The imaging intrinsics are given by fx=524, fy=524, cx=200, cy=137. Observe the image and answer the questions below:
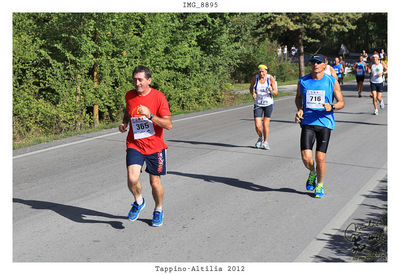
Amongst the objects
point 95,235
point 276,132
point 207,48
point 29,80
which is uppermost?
point 207,48

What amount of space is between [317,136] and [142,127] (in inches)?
107

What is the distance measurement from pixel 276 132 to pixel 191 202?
21.4ft

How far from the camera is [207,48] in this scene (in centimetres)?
2172

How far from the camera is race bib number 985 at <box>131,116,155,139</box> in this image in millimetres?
5871

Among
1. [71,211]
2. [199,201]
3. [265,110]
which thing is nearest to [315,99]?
[199,201]

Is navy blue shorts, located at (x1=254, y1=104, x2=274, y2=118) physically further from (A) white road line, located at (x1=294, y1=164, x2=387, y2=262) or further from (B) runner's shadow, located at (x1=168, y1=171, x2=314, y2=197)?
(A) white road line, located at (x1=294, y1=164, x2=387, y2=262)

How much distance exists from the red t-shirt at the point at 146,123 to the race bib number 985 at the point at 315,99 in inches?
91.4

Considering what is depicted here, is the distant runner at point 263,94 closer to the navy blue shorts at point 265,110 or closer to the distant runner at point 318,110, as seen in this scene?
the navy blue shorts at point 265,110

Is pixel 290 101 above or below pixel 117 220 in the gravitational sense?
above

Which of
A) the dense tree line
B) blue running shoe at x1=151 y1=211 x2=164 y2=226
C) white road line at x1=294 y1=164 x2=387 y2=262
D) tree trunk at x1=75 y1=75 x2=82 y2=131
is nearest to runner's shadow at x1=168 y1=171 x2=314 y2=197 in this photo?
white road line at x1=294 y1=164 x2=387 y2=262

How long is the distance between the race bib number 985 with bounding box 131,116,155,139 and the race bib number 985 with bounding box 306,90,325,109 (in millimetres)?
2484

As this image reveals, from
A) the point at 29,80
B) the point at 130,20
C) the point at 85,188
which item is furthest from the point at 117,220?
the point at 130,20

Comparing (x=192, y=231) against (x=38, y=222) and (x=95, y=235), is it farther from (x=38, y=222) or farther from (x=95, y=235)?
(x=38, y=222)

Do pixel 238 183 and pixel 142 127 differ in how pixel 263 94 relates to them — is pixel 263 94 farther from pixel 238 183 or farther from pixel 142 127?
pixel 142 127
